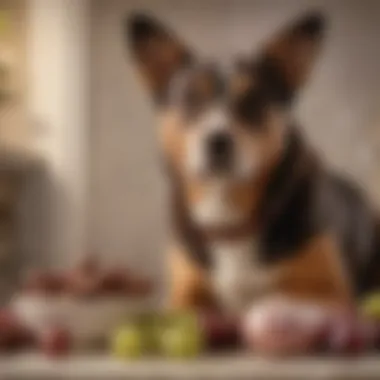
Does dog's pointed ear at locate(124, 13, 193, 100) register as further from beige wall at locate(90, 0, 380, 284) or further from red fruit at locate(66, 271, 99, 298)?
red fruit at locate(66, 271, 99, 298)

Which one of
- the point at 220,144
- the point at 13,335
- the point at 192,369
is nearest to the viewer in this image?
the point at 192,369

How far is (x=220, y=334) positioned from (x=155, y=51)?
0.49 m

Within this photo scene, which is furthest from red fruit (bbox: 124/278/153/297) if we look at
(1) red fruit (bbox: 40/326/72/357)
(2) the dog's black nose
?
(2) the dog's black nose

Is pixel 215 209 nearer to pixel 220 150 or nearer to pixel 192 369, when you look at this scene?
pixel 220 150

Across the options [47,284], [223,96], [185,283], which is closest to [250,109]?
[223,96]

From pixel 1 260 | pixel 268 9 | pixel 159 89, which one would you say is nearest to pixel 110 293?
pixel 1 260

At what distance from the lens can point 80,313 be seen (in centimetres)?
133

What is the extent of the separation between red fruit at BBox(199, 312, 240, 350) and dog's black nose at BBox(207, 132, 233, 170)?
0.25 meters

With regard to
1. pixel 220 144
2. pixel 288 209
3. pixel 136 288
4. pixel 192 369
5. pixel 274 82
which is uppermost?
pixel 274 82

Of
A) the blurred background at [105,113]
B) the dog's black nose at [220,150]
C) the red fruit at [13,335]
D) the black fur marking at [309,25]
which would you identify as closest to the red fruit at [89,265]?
the blurred background at [105,113]

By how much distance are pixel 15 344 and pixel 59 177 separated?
31cm

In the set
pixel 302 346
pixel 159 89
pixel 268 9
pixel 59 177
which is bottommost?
pixel 302 346

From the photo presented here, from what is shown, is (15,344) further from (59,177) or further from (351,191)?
(351,191)

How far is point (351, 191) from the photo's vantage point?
147cm
